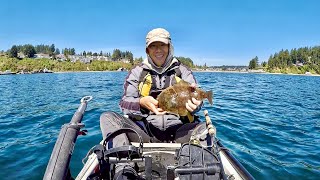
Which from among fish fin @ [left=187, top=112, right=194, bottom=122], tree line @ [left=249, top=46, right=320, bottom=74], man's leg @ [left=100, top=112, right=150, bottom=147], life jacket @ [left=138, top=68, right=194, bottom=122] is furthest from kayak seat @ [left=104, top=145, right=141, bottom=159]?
tree line @ [left=249, top=46, right=320, bottom=74]

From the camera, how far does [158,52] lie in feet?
19.9

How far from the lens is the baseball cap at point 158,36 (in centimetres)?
566

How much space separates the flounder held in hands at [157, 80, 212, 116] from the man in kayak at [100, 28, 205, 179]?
105 millimetres

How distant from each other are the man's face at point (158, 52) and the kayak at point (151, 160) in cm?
184

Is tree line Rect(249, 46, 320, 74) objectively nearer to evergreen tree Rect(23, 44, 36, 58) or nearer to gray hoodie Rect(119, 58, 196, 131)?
evergreen tree Rect(23, 44, 36, 58)

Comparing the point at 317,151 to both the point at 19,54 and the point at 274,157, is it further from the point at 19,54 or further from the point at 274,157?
the point at 19,54

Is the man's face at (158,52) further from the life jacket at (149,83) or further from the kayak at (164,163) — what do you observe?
the kayak at (164,163)

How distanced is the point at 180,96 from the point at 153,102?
1.79 feet

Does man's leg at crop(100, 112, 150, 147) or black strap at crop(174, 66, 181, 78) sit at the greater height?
black strap at crop(174, 66, 181, 78)

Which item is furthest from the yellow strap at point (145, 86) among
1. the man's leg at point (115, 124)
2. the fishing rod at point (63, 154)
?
the fishing rod at point (63, 154)

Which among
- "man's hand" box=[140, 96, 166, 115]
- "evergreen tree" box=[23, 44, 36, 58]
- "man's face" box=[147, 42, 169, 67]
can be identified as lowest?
"man's hand" box=[140, 96, 166, 115]

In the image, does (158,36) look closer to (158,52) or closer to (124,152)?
(158,52)

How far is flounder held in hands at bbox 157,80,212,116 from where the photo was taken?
5.14 metres

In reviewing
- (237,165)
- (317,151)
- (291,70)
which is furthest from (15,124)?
(291,70)
